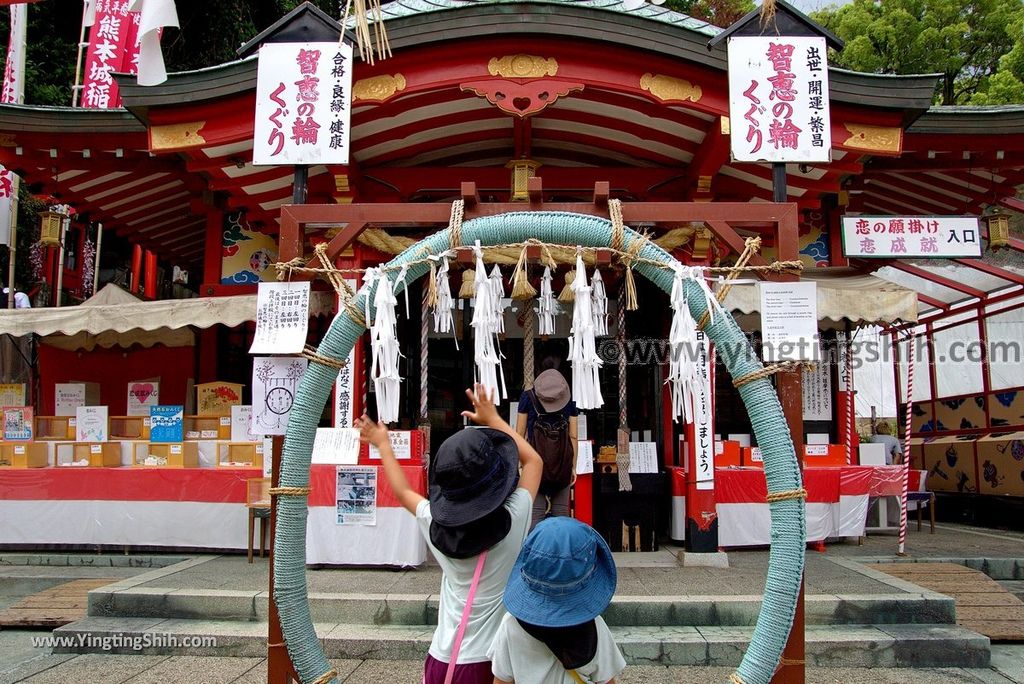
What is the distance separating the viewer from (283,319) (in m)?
4.15

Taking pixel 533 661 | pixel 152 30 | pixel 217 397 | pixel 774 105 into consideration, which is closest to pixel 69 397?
pixel 217 397

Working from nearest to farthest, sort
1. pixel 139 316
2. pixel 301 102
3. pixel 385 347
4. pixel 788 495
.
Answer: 1. pixel 788 495
2. pixel 385 347
3. pixel 301 102
4. pixel 139 316

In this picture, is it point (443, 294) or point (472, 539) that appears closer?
point (472, 539)

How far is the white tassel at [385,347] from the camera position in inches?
150

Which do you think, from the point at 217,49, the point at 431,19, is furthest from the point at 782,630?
the point at 217,49

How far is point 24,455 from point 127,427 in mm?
1038

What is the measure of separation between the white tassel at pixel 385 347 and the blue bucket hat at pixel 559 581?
5.20 ft

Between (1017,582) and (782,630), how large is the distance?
5332 millimetres

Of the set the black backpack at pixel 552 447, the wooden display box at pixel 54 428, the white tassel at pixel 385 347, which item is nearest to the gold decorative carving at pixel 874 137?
the black backpack at pixel 552 447

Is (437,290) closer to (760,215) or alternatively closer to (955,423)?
(760,215)

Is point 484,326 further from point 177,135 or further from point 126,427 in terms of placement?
point 126,427

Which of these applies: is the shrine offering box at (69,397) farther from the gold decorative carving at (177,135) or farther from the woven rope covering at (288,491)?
the woven rope covering at (288,491)

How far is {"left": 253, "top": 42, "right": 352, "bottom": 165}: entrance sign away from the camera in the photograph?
4.96 metres

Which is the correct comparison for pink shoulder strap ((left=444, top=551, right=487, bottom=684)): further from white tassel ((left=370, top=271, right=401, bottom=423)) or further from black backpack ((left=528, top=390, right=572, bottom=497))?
black backpack ((left=528, top=390, right=572, bottom=497))
